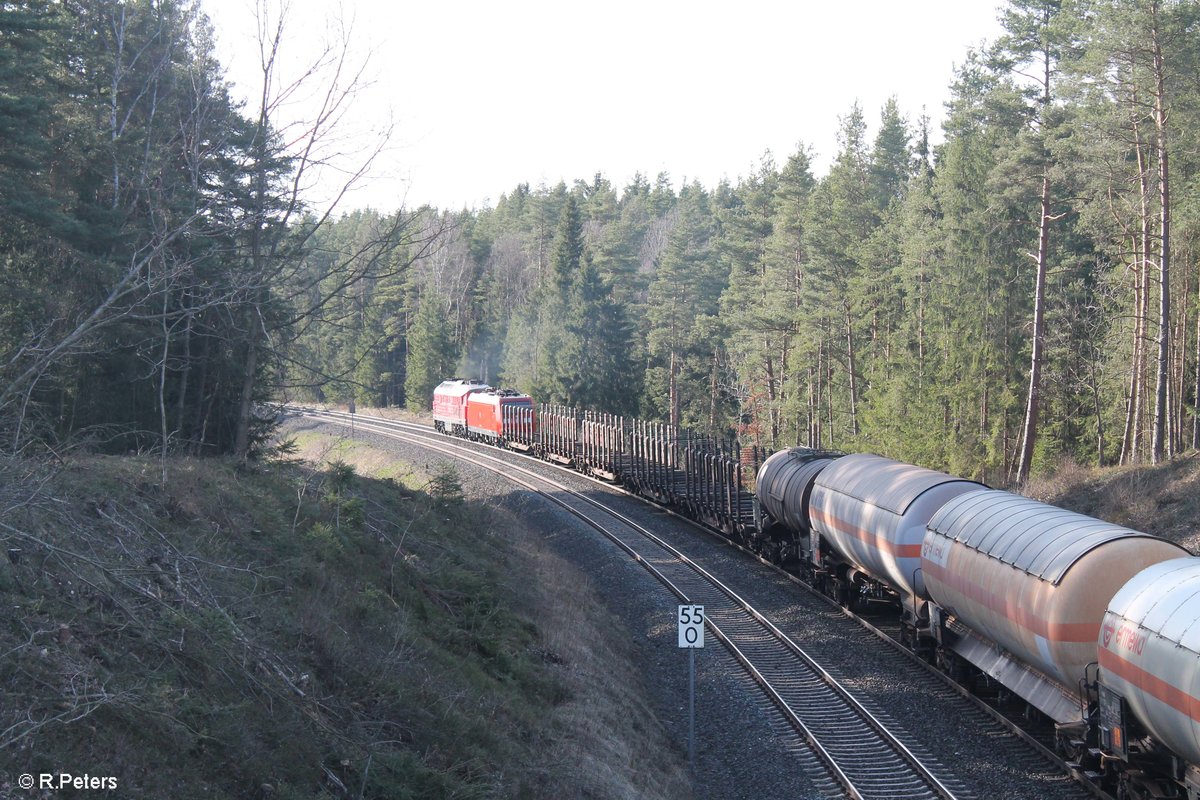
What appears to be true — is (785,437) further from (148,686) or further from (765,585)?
(148,686)

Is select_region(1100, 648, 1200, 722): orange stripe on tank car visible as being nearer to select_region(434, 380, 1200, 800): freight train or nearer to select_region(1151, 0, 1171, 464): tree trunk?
select_region(434, 380, 1200, 800): freight train

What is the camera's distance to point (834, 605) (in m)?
20.0

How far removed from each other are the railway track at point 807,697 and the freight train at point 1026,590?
1.81 meters

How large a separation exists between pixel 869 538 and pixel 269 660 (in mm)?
11369

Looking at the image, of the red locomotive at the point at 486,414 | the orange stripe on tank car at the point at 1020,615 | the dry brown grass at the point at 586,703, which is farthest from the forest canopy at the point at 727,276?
the orange stripe on tank car at the point at 1020,615

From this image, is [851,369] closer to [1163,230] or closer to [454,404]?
[454,404]

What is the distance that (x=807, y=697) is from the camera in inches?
571

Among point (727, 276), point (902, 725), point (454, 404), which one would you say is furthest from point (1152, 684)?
point (727, 276)

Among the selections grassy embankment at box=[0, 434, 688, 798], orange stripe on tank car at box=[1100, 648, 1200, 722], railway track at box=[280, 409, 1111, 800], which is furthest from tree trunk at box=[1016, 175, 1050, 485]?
orange stripe on tank car at box=[1100, 648, 1200, 722]

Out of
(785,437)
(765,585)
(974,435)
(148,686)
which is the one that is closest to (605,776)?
(148,686)

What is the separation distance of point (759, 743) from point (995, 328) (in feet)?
93.1

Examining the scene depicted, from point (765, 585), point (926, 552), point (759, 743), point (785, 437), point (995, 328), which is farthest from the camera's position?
point (785, 437)

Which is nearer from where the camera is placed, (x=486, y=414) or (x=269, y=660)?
(x=269, y=660)

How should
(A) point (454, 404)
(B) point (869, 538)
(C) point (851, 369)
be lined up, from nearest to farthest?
(B) point (869, 538) → (C) point (851, 369) → (A) point (454, 404)
